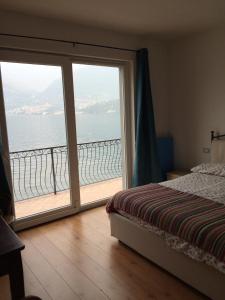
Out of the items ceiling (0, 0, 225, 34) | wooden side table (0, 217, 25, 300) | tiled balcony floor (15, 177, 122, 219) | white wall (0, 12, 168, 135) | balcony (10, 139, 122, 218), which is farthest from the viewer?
balcony (10, 139, 122, 218)

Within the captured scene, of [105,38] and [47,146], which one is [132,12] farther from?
[47,146]

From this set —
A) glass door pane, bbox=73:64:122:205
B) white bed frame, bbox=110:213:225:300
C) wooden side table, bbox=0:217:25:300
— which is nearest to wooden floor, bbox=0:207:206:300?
white bed frame, bbox=110:213:225:300

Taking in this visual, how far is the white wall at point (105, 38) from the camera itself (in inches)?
115

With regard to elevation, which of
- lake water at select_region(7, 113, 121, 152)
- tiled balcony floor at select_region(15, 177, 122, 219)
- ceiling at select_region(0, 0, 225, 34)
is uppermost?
ceiling at select_region(0, 0, 225, 34)

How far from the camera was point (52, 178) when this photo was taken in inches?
165

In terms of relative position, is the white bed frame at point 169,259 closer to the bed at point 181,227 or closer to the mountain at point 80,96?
the bed at point 181,227

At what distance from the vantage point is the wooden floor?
2062 mm

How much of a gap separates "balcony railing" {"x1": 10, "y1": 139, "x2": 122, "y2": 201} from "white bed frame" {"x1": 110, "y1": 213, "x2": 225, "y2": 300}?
1336mm

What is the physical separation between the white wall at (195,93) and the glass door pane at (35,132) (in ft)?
6.39

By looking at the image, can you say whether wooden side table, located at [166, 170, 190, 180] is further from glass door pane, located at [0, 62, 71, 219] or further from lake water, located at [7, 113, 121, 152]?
glass door pane, located at [0, 62, 71, 219]

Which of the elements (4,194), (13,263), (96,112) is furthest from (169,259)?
(96,112)

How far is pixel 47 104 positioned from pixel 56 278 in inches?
83.4

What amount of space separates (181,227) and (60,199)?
8.15 feet

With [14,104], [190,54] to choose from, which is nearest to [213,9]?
[190,54]
